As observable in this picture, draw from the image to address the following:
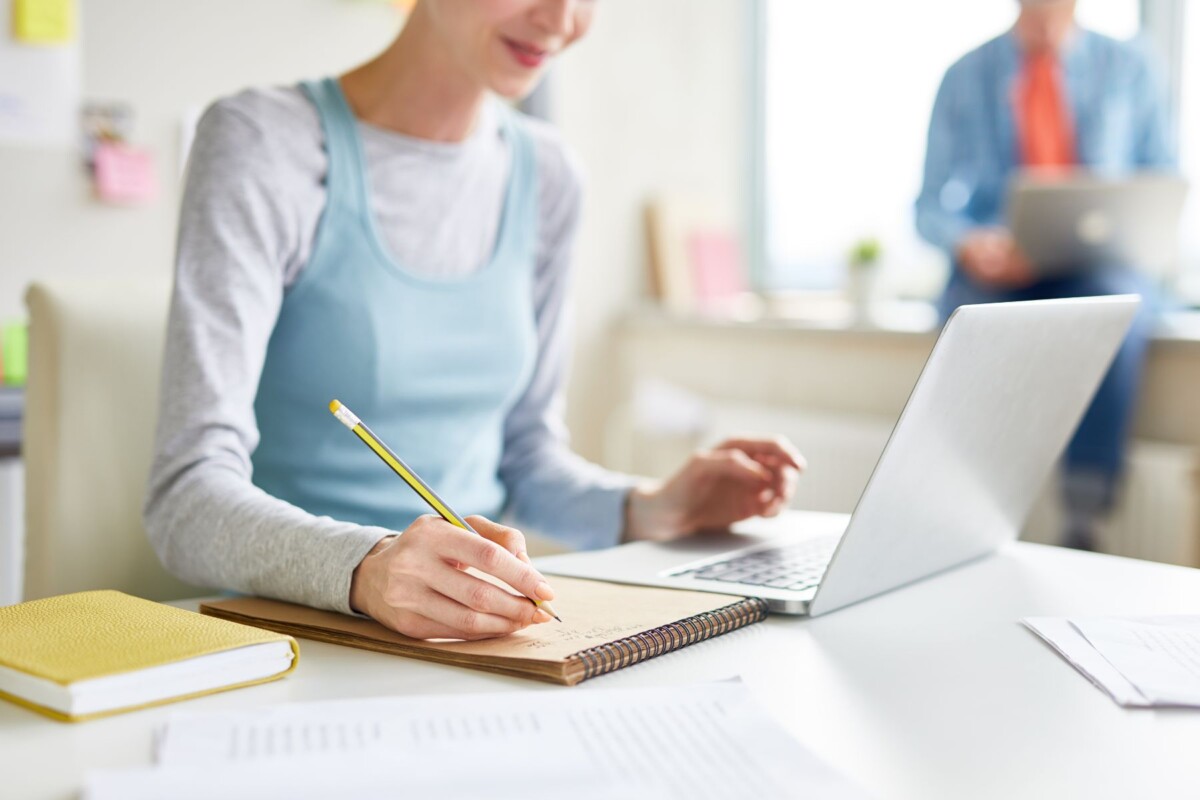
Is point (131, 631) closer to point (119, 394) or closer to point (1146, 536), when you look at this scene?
point (119, 394)

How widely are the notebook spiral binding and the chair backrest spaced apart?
0.61 metres

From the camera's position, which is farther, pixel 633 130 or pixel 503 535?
pixel 633 130

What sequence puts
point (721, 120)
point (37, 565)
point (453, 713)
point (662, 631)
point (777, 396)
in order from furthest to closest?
point (721, 120) → point (777, 396) → point (37, 565) → point (662, 631) → point (453, 713)

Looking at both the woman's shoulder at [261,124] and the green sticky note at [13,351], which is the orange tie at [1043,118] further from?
the green sticky note at [13,351]

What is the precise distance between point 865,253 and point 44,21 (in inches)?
68.7

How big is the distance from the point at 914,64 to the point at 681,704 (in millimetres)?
2640

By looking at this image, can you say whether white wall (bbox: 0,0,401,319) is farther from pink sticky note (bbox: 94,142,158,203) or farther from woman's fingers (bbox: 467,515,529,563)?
woman's fingers (bbox: 467,515,529,563)

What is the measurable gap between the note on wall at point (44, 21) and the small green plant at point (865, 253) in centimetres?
169

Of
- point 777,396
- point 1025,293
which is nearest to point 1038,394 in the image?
point 1025,293

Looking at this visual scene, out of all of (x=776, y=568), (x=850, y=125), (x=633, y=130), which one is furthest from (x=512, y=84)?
(x=850, y=125)

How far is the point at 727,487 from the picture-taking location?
111 cm

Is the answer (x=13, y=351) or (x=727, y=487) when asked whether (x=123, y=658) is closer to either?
(x=727, y=487)

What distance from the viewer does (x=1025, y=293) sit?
7.79 ft

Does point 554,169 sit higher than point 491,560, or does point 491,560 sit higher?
point 554,169
